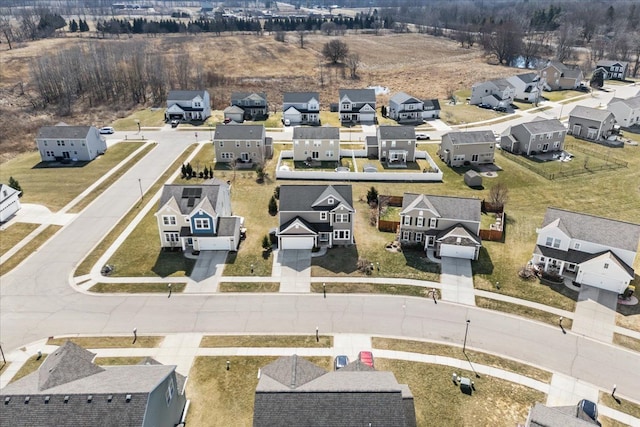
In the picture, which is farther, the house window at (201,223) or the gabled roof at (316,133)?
the gabled roof at (316,133)

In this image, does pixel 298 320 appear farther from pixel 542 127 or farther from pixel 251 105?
pixel 251 105

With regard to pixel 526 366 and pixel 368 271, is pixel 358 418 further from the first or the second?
pixel 368 271

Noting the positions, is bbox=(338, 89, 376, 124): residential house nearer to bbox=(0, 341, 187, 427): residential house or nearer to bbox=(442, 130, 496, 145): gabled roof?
bbox=(442, 130, 496, 145): gabled roof

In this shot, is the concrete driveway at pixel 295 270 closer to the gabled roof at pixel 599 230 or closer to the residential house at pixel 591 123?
the gabled roof at pixel 599 230

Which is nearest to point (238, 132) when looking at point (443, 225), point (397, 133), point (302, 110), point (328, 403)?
point (302, 110)

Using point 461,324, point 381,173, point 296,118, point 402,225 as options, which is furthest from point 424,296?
point 296,118

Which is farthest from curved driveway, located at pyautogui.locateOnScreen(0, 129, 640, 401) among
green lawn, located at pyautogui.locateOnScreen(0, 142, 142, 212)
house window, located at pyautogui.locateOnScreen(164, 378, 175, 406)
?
green lawn, located at pyautogui.locateOnScreen(0, 142, 142, 212)

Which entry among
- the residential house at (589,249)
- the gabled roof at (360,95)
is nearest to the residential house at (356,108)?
the gabled roof at (360,95)
